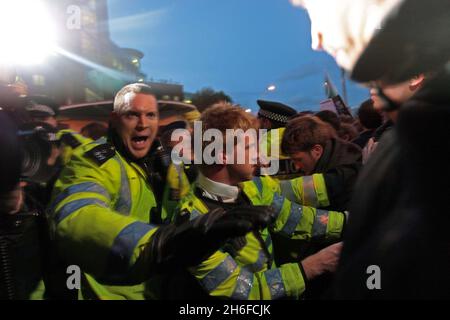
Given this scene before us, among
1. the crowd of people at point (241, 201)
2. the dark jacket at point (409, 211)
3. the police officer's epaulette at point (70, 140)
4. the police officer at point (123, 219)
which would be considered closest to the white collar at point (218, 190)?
the crowd of people at point (241, 201)

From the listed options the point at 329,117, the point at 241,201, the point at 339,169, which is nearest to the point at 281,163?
the point at 339,169

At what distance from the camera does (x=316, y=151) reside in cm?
251

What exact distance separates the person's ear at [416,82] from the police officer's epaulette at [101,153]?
3.76ft

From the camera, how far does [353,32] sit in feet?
3.32

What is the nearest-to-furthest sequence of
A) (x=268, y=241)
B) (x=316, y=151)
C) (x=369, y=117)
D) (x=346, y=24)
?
1. (x=346, y=24)
2. (x=268, y=241)
3. (x=316, y=151)
4. (x=369, y=117)

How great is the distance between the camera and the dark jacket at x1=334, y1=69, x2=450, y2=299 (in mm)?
810

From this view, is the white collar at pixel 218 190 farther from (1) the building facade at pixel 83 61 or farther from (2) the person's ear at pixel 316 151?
(2) the person's ear at pixel 316 151

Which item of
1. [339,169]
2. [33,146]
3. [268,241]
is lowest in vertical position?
[268,241]

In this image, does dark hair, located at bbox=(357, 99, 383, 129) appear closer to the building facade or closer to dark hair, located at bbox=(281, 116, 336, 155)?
dark hair, located at bbox=(281, 116, 336, 155)

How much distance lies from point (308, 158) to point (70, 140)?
1.43 metres

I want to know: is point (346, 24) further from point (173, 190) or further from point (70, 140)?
point (70, 140)

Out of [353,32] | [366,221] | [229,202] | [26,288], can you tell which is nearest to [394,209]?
[366,221]
